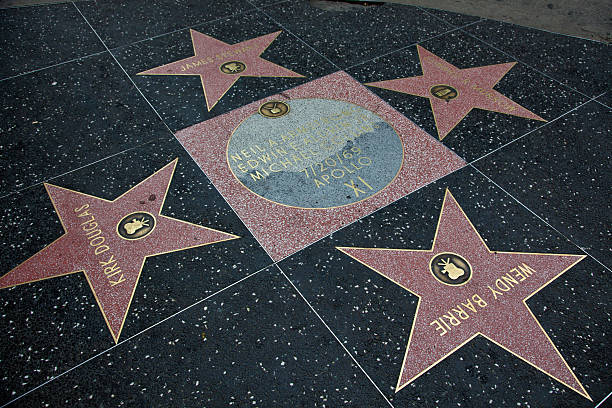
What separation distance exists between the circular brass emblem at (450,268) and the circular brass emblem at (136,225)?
5.25 feet

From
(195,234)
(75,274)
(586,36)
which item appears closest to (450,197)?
(195,234)

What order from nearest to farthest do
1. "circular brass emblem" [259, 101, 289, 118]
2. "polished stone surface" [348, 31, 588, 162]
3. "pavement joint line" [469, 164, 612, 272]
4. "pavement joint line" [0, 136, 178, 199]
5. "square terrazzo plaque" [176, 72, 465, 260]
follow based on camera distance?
"pavement joint line" [469, 164, 612, 272] → "square terrazzo plaque" [176, 72, 465, 260] → "pavement joint line" [0, 136, 178, 199] → "polished stone surface" [348, 31, 588, 162] → "circular brass emblem" [259, 101, 289, 118]

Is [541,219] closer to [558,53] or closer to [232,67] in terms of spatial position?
[558,53]

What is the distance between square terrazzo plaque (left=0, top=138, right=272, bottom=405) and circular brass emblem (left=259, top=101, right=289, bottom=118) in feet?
2.42

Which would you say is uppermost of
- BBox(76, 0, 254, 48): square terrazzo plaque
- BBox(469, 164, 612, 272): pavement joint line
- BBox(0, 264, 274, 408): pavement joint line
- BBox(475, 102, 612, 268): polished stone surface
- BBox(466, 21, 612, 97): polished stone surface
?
BBox(466, 21, 612, 97): polished stone surface

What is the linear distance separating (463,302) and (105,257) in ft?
6.19

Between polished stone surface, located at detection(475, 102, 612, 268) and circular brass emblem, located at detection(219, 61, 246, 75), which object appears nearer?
polished stone surface, located at detection(475, 102, 612, 268)

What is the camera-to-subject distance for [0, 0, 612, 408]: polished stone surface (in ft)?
6.53

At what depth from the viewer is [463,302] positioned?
2.21 meters

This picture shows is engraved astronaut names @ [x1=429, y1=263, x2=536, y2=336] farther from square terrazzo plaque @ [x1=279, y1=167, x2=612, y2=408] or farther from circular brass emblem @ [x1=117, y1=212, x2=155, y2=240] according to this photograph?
circular brass emblem @ [x1=117, y1=212, x2=155, y2=240]

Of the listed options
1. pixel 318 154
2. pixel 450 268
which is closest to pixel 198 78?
pixel 318 154

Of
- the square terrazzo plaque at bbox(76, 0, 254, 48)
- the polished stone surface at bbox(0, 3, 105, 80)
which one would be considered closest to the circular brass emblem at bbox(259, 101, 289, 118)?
the square terrazzo plaque at bbox(76, 0, 254, 48)

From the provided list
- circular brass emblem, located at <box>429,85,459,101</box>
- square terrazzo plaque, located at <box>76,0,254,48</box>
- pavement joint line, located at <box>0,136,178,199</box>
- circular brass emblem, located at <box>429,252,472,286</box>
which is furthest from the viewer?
square terrazzo plaque, located at <box>76,0,254,48</box>

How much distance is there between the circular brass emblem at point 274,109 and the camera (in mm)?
3324
